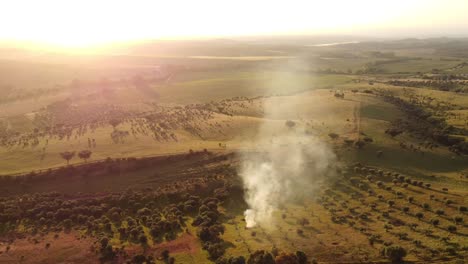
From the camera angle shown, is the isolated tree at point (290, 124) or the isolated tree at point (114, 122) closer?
the isolated tree at point (290, 124)

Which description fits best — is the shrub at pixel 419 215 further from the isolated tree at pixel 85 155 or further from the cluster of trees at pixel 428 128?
the isolated tree at pixel 85 155

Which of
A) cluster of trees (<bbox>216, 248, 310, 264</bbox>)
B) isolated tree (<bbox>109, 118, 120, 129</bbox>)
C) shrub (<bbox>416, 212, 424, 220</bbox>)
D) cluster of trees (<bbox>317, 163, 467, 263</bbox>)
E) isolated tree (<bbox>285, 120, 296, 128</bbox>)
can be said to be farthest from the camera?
isolated tree (<bbox>109, 118, 120, 129</bbox>)

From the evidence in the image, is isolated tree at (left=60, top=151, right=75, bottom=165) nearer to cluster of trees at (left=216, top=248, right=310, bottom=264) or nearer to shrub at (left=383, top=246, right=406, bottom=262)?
cluster of trees at (left=216, top=248, right=310, bottom=264)

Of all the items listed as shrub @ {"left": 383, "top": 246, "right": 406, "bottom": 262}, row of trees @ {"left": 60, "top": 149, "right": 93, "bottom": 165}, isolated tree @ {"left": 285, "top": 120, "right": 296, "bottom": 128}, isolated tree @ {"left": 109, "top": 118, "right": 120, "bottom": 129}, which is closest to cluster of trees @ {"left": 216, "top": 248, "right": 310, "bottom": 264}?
shrub @ {"left": 383, "top": 246, "right": 406, "bottom": 262}

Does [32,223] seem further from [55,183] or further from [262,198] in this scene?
[262,198]

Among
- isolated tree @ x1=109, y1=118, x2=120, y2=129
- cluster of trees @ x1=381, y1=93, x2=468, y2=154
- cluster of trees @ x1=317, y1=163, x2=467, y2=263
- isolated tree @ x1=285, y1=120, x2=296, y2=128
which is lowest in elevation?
cluster of trees @ x1=317, y1=163, x2=467, y2=263

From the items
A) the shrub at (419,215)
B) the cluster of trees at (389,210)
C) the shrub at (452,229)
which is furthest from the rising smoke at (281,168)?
the shrub at (452,229)

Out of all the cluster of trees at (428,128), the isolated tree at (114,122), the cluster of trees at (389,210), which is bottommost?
the cluster of trees at (389,210)

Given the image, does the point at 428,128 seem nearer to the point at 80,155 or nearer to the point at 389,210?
the point at 389,210

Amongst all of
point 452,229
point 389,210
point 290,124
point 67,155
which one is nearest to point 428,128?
point 290,124

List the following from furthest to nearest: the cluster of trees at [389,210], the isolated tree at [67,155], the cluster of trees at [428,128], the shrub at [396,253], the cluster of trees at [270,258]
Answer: the cluster of trees at [428,128], the isolated tree at [67,155], the cluster of trees at [389,210], the shrub at [396,253], the cluster of trees at [270,258]
